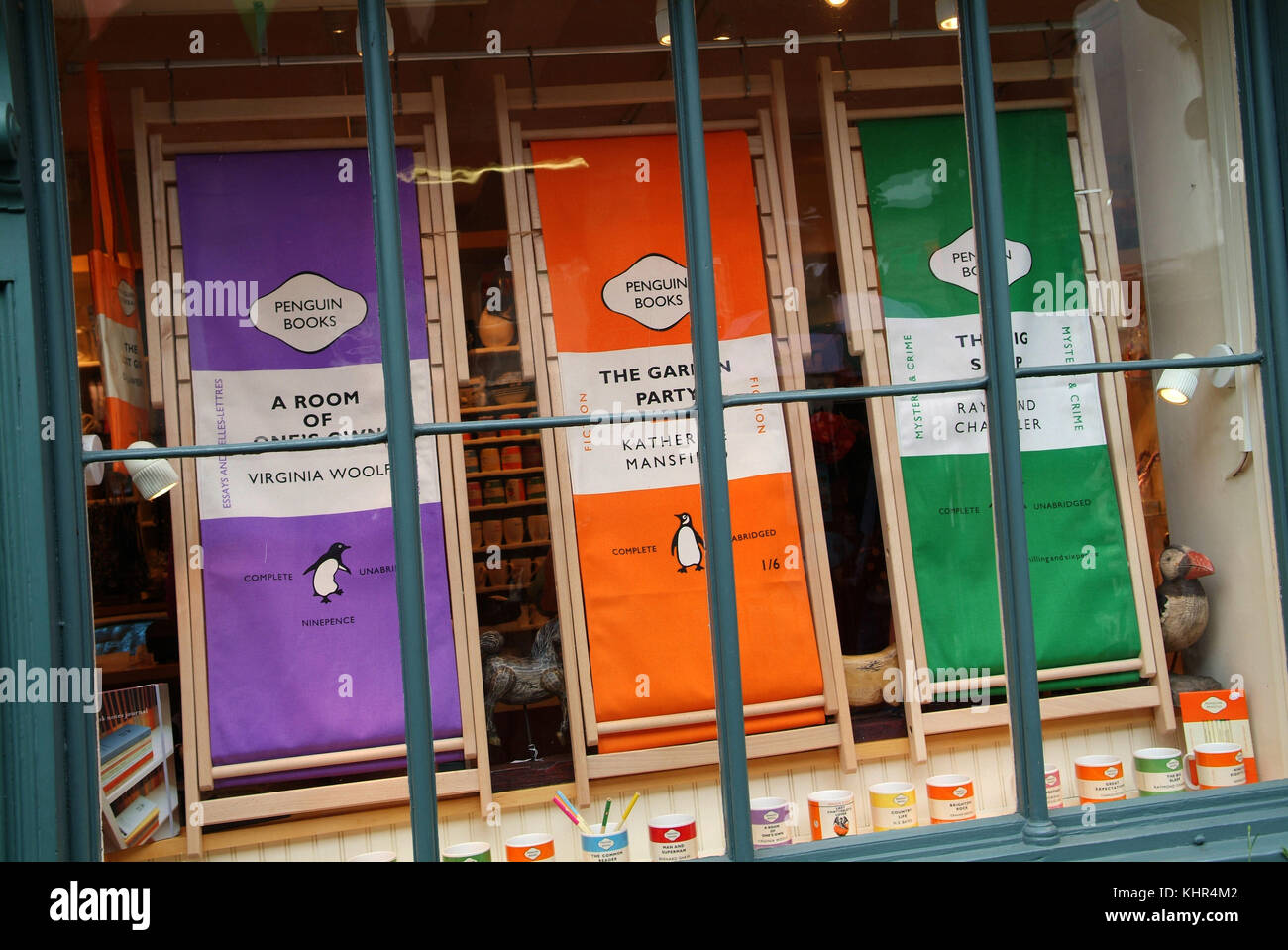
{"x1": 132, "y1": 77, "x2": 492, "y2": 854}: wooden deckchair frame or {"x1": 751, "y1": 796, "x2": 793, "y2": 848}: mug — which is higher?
{"x1": 132, "y1": 77, "x2": 492, "y2": 854}: wooden deckchair frame

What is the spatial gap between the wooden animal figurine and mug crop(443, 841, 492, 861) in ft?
1.44

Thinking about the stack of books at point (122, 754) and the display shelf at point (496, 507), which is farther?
the display shelf at point (496, 507)

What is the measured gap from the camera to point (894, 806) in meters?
3.27

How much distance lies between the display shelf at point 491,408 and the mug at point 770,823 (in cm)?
155

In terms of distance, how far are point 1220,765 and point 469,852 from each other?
94.6 inches

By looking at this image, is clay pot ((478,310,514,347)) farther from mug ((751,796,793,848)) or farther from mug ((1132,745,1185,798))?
Result: mug ((1132,745,1185,798))

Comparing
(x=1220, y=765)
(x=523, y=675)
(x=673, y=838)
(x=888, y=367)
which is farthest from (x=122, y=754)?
(x=1220, y=765)

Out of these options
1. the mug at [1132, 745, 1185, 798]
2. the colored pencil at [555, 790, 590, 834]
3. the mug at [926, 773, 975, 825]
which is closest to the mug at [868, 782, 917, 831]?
the mug at [926, 773, 975, 825]

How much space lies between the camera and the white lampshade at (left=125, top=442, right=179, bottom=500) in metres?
3.27

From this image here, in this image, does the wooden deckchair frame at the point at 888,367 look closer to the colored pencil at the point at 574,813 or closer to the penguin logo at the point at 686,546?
the penguin logo at the point at 686,546

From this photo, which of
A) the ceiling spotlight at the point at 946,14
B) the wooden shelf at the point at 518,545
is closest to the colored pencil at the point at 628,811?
the wooden shelf at the point at 518,545

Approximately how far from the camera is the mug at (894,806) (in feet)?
10.6

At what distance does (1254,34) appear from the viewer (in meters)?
3.14

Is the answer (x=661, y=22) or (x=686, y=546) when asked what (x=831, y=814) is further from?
(x=661, y=22)
